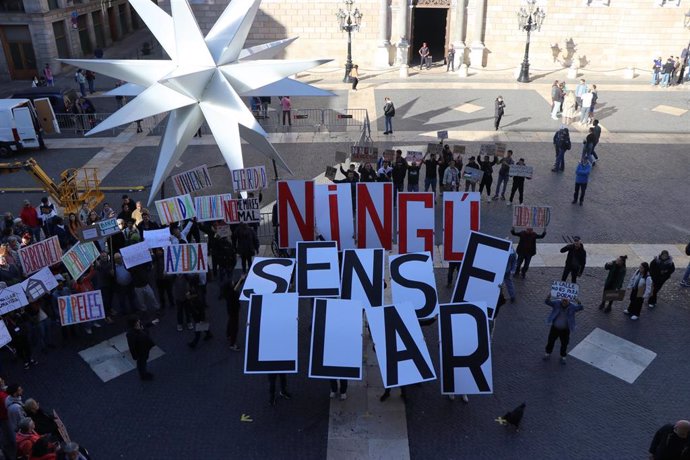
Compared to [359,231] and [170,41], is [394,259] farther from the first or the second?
[170,41]

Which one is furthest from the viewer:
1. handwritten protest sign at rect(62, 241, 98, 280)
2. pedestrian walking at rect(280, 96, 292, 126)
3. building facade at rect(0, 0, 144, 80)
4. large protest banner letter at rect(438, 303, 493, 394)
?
building facade at rect(0, 0, 144, 80)

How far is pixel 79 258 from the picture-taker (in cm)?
1192

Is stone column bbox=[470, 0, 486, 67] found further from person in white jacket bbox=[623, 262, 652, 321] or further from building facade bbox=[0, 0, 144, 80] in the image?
person in white jacket bbox=[623, 262, 652, 321]

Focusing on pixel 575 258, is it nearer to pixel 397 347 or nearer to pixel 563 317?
pixel 563 317

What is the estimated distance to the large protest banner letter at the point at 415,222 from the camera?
12500mm

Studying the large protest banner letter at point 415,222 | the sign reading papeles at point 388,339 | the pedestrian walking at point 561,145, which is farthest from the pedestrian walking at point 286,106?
the sign reading papeles at point 388,339

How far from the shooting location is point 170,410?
33.7 feet

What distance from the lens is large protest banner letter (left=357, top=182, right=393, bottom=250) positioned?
12766 mm

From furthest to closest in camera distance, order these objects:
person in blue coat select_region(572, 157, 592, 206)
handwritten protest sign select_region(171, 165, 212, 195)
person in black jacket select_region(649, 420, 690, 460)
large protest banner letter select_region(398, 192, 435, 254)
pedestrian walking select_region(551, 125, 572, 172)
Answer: pedestrian walking select_region(551, 125, 572, 172) → person in blue coat select_region(572, 157, 592, 206) → handwritten protest sign select_region(171, 165, 212, 195) → large protest banner letter select_region(398, 192, 435, 254) → person in black jacket select_region(649, 420, 690, 460)

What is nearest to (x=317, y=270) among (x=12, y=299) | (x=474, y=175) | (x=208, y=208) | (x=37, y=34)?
(x=208, y=208)

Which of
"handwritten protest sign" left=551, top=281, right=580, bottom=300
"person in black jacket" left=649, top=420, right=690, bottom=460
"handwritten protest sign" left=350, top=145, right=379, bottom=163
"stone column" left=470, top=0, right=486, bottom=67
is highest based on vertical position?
"stone column" left=470, top=0, right=486, bottom=67

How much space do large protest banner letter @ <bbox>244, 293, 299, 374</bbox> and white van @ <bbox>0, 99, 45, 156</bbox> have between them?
59.6 ft

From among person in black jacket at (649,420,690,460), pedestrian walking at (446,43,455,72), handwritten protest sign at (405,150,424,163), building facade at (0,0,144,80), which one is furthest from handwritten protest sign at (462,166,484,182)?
building facade at (0,0,144,80)

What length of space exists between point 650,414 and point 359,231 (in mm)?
6511
